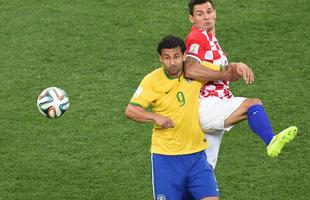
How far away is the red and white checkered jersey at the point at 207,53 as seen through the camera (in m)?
9.94

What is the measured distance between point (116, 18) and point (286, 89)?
349 cm

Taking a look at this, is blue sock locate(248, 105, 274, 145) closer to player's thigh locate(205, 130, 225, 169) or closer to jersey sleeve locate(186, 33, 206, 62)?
player's thigh locate(205, 130, 225, 169)

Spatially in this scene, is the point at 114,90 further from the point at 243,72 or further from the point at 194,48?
the point at 243,72

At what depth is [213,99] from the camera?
10.1 m

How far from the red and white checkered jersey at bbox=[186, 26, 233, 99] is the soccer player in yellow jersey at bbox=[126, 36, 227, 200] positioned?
0.33m

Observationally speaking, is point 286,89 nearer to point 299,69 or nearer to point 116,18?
point 299,69

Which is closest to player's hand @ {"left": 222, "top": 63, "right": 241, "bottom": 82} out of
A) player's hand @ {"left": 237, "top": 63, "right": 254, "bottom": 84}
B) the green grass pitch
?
player's hand @ {"left": 237, "top": 63, "right": 254, "bottom": 84}

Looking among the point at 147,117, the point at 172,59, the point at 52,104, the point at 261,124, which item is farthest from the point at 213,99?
the point at 52,104

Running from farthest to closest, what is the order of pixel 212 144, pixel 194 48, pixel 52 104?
pixel 52 104, pixel 212 144, pixel 194 48

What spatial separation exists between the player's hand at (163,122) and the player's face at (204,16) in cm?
128

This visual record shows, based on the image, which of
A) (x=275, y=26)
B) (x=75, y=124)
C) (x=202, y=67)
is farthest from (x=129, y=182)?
(x=275, y=26)

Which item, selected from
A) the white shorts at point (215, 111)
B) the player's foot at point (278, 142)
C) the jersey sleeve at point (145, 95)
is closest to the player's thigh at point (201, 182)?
the white shorts at point (215, 111)

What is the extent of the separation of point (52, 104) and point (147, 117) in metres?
1.57

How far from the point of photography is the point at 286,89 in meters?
14.0
